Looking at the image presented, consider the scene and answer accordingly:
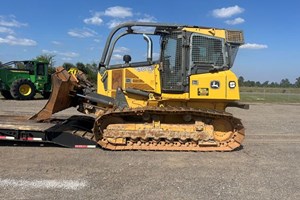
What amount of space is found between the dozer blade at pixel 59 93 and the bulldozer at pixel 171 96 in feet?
0.08

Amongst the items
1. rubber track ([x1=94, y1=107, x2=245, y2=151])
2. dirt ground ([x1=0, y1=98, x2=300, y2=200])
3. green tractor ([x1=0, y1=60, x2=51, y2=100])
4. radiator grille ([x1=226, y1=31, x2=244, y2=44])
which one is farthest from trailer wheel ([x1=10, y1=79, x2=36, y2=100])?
radiator grille ([x1=226, y1=31, x2=244, y2=44])

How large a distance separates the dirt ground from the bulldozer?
0.44 metres

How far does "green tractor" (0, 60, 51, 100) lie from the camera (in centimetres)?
2339

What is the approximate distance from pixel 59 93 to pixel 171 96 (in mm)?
2879

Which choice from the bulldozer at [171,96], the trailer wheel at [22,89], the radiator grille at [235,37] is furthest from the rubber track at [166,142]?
the trailer wheel at [22,89]

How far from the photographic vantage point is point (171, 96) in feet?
29.5

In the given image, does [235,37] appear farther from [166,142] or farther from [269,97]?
[269,97]

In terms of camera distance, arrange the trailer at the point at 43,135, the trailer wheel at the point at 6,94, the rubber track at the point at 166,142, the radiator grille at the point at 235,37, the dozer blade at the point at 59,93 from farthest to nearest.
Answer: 1. the trailer wheel at the point at 6,94
2. the radiator grille at the point at 235,37
3. the dozer blade at the point at 59,93
4. the rubber track at the point at 166,142
5. the trailer at the point at 43,135

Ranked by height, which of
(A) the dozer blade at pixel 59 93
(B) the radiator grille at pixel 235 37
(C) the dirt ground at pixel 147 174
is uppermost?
(B) the radiator grille at pixel 235 37

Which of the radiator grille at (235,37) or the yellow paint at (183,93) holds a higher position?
the radiator grille at (235,37)

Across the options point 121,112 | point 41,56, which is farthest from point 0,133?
point 41,56

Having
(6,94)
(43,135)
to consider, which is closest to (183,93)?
(43,135)

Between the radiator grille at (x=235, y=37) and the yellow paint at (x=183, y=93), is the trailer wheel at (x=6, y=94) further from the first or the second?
the radiator grille at (x=235, y=37)

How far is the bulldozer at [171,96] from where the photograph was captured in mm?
8641
